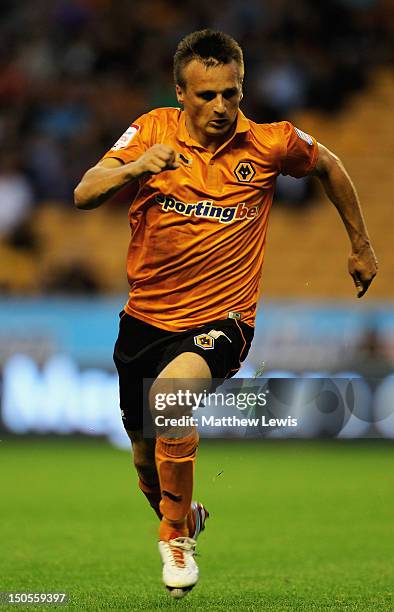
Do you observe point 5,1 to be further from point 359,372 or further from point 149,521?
point 149,521

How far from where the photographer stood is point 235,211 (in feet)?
17.5

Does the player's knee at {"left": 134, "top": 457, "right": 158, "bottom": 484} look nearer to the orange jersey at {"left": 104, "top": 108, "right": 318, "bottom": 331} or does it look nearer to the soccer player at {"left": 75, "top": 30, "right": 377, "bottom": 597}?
the soccer player at {"left": 75, "top": 30, "right": 377, "bottom": 597}

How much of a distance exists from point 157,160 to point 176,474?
4.19ft

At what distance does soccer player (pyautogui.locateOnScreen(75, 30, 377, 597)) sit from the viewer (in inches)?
200

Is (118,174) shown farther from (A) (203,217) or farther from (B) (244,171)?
(B) (244,171)

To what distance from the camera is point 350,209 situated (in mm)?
5664

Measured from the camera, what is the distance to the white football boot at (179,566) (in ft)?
16.1

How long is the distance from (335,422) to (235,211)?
21.8 ft

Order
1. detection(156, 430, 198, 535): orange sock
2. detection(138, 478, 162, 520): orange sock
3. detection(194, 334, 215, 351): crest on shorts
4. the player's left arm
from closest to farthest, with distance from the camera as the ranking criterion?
detection(156, 430, 198, 535): orange sock → detection(194, 334, 215, 351): crest on shorts → the player's left arm → detection(138, 478, 162, 520): orange sock

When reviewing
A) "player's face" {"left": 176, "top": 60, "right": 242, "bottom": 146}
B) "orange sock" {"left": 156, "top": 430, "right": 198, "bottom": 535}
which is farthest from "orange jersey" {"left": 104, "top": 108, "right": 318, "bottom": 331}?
"orange sock" {"left": 156, "top": 430, "right": 198, "bottom": 535}

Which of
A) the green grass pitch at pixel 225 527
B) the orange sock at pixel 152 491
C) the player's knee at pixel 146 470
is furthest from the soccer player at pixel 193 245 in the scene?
the green grass pitch at pixel 225 527

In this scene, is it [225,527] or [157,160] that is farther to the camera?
[225,527]

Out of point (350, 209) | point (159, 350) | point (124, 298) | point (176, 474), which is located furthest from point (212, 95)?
point (124, 298)

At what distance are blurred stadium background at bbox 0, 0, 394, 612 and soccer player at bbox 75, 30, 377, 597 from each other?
2.04 ft
